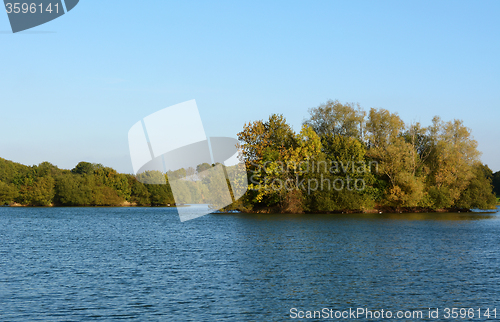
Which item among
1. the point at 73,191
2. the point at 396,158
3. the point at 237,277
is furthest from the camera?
the point at 73,191

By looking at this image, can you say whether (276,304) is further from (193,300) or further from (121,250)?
(121,250)

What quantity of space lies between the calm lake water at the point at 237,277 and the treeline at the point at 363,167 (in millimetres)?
42485

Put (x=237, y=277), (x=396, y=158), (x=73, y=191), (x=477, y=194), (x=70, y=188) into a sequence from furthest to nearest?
1. (x=73, y=191)
2. (x=70, y=188)
3. (x=477, y=194)
4. (x=396, y=158)
5. (x=237, y=277)

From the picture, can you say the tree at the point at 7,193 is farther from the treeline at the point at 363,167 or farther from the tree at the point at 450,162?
the tree at the point at 450,162

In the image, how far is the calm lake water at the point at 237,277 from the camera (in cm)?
A: 2070

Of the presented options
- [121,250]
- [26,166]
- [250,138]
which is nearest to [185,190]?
[26,166]

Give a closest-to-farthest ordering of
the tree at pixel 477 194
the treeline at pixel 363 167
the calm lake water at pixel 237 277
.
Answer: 1. the calm lake water at pixel 237 277
2. the treeline at pixel 363 167
3. the tree at pixel 477 194

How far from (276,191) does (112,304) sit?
70007 millimetres

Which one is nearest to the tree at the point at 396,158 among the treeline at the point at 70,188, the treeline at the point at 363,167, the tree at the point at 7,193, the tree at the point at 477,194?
the treeline at the point at 363,167

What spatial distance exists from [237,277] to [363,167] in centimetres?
7269

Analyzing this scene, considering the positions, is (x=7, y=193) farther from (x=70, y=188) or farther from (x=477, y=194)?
(x=477, y=194)

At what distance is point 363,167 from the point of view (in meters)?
95.8

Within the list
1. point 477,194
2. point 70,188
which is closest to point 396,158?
point 477,194

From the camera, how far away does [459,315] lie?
19.9 m
